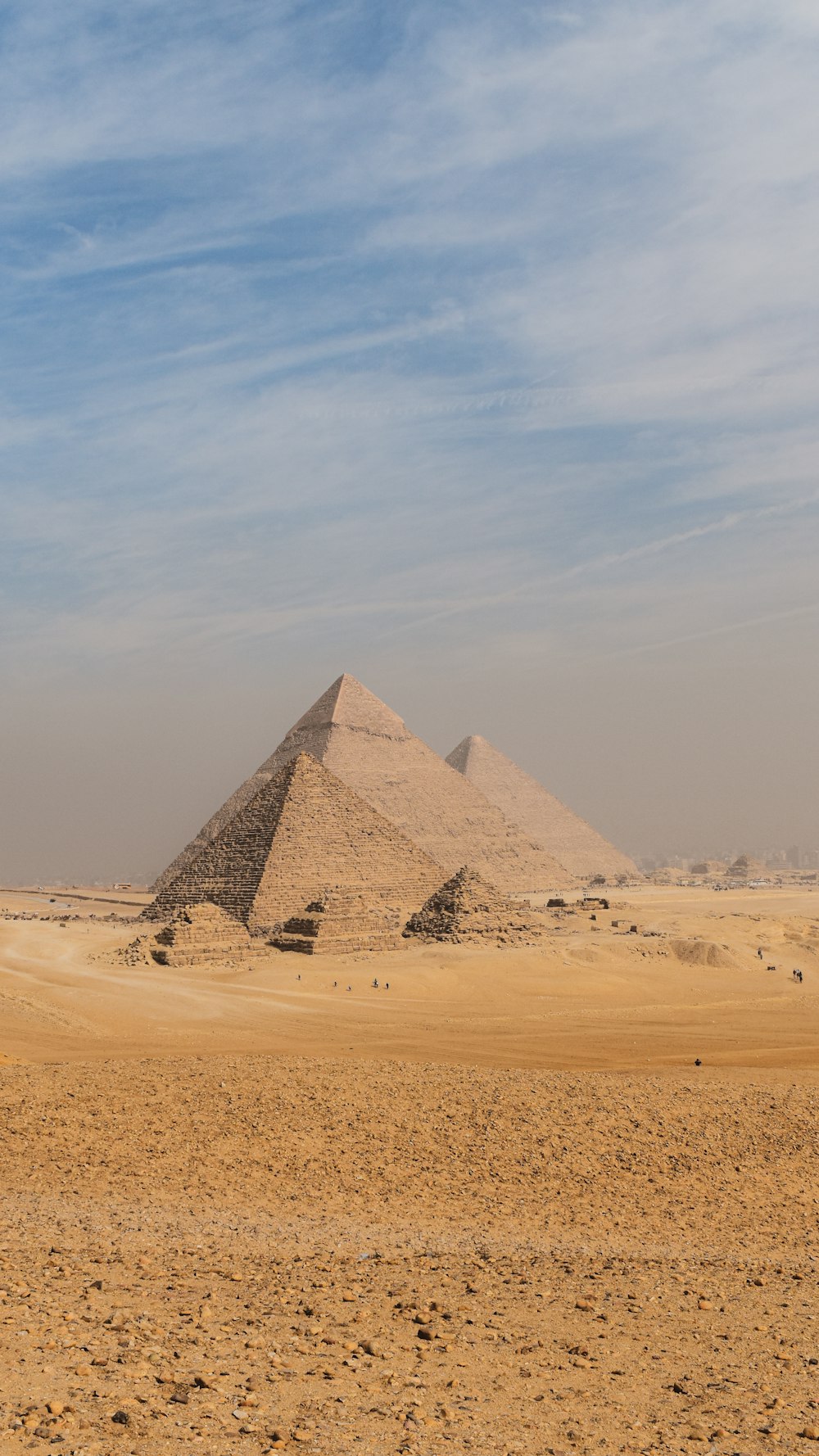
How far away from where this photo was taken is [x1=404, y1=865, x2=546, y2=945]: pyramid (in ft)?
128

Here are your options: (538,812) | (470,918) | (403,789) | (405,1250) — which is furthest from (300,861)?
(538,812)

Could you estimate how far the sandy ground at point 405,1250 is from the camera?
4.64 metres

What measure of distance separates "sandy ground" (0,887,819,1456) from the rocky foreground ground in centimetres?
2

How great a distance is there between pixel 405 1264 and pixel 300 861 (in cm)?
3601

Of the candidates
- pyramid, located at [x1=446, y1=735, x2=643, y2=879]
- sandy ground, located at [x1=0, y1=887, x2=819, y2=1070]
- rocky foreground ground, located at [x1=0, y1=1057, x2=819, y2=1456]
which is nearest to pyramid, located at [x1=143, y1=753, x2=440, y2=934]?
sandy ground, located at [x1=0, y1=887, x2=819, y2=1070]

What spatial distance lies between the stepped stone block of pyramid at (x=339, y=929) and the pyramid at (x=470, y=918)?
1341mm

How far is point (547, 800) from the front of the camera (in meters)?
99.3

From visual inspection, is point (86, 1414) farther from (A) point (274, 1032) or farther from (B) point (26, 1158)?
(A) point (274, 1032)

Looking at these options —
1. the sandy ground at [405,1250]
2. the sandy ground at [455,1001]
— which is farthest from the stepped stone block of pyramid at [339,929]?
the sandy ground at [405,1250]

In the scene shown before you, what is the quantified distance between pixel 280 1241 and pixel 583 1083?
→ 554cm

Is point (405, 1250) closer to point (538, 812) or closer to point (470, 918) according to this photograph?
point (470, 918)

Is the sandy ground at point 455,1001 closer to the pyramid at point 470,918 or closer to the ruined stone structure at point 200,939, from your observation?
the ruined stone structure at point 200,939

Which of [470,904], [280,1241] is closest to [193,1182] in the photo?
[280,1241]

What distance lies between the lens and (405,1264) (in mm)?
6957
